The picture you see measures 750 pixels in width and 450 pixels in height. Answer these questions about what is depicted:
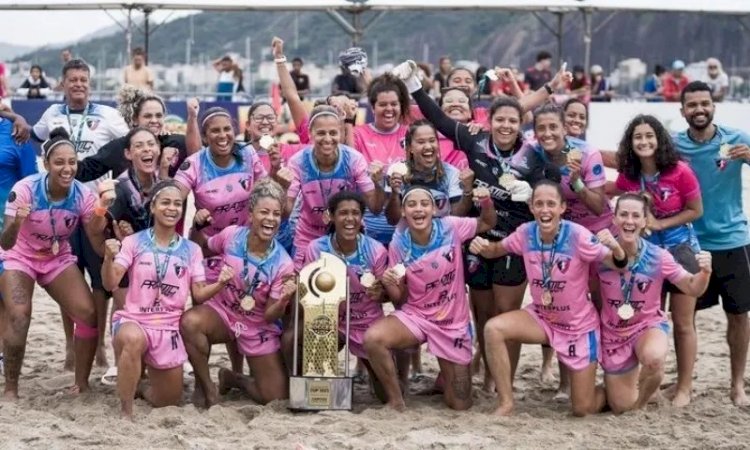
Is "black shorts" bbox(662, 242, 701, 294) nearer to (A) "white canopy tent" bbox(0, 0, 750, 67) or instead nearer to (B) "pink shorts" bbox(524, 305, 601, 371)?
(B) "pink shorts" bbox(524, 305, 601, 371)

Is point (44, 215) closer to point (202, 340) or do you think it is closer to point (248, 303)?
point (202, 340)

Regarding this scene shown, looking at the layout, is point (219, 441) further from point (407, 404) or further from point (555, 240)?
point (555, 240)

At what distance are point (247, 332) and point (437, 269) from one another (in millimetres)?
1157

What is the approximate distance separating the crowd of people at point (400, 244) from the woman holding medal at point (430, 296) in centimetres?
1

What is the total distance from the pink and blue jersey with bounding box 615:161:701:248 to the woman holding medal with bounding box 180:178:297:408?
2.13 m

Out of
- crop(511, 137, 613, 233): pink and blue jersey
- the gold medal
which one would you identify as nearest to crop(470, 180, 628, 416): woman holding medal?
crop(511, 137, 613, 233): pink and blue jersey

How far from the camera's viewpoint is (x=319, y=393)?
6.35 metres

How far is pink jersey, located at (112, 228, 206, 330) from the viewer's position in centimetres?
625

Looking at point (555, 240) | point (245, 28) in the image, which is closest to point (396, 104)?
point (555, 240)

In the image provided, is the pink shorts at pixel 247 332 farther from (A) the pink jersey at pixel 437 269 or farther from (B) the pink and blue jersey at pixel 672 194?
(B) the pink and blue jersey at pixel 672 194

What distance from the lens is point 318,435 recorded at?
5742mm

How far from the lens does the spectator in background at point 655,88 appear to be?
19.9 metres

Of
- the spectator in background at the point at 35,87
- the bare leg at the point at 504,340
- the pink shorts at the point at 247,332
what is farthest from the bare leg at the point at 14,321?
the spectator in background at the point at 35,87

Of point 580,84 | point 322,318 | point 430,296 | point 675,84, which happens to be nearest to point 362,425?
point 322,318
